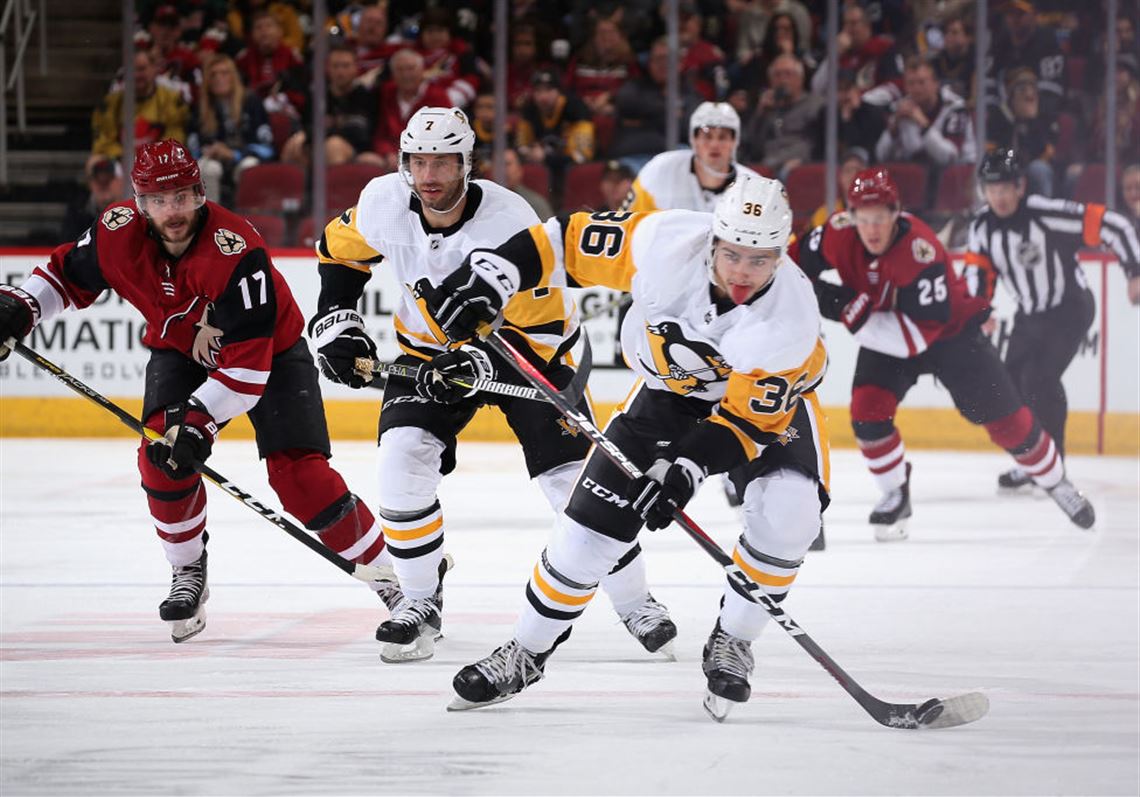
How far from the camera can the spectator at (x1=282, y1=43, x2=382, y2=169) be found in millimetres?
7070

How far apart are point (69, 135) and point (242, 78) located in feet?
2.68

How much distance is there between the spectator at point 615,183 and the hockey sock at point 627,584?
3.62 metres

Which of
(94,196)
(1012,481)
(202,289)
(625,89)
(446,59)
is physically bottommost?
(1012,481)

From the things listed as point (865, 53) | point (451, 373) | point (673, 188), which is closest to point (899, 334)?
point (673, 188)

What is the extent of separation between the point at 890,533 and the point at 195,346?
236cm

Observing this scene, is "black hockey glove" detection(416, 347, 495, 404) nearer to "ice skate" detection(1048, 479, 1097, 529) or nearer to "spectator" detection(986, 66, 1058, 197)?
"ice skate" detection(1048, 479, 1097, 529)

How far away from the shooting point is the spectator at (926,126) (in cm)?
700

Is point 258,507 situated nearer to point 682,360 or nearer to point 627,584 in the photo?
point 627,584

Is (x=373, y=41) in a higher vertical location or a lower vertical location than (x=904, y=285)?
higher

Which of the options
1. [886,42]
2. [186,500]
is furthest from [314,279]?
[186,500]

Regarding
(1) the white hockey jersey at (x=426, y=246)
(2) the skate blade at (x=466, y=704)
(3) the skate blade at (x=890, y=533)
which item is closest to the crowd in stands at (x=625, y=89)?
(3) the skate blade at (x=890, y=533)

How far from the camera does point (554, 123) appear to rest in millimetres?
7270

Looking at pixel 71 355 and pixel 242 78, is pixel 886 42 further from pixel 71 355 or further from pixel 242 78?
pixel 71 355

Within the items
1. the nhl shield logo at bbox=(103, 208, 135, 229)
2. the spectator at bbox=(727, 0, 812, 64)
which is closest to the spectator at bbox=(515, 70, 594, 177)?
the spectator at bbox=(727, 0, 812, 64)
